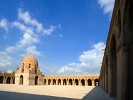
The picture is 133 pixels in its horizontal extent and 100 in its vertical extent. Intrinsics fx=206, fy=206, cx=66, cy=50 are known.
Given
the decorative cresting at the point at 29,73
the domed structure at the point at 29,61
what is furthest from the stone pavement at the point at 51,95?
Answer: the domed structure at the point at 29,61

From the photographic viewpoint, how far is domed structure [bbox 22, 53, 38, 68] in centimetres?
5188

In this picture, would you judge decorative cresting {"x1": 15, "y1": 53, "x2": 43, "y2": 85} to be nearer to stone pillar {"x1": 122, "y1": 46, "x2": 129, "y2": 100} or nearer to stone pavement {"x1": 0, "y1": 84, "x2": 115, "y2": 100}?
stone pavement {"x1": 0, "y1": 84, "x2": 115, "y2": 100}

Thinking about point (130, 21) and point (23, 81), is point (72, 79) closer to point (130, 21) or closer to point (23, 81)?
point (23, 81)

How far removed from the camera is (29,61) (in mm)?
52156

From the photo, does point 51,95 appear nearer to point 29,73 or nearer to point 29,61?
point 29,73

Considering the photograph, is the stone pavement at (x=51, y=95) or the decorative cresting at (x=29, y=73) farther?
the decorative cresting at (x=29, y=73)

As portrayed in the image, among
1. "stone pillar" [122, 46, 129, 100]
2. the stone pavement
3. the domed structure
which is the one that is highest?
the domed structure

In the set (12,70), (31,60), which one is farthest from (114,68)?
(12,70)

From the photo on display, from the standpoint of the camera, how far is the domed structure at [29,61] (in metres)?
51.9

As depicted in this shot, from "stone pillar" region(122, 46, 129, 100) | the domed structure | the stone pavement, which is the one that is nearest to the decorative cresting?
the domed structure

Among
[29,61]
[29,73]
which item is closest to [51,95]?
[29,73]

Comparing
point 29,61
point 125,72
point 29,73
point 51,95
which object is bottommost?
point 51,95

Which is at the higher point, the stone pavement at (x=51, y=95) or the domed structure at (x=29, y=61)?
the domed structure at (x=29, y=61)

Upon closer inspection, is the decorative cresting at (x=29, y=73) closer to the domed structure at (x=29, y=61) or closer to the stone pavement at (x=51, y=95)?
the domed structure at (x=29, y=61)
